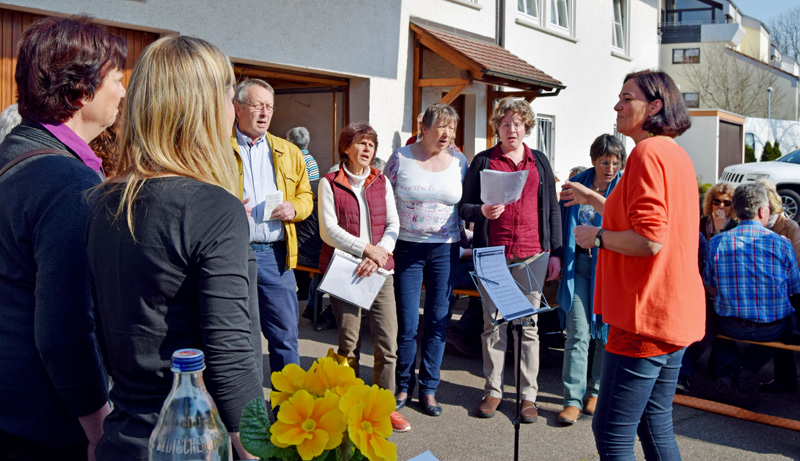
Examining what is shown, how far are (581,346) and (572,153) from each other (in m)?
11.4

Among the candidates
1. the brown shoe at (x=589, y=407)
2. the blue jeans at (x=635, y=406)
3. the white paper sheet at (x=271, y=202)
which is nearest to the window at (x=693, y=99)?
the brown shoe at (x=589, y=407)

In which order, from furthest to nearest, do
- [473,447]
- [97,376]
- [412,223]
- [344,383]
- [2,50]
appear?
1. [2,50]
2. [412,223]
3. [473,447]
4. [97,376]
5. [344,383]

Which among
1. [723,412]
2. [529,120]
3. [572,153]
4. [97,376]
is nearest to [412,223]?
[529,120]

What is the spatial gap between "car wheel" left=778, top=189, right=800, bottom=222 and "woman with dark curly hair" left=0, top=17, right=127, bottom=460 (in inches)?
656

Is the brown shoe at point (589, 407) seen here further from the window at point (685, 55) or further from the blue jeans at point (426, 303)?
the window at point (685, 55)

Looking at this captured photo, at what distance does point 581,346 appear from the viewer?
4609 mm

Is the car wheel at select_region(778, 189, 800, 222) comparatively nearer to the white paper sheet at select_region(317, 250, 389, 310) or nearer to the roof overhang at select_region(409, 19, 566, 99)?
the roof overhang at select_region(409, 19, 566, 99)

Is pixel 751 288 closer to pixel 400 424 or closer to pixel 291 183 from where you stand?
pixel 400 424

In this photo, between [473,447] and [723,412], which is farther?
[723,412]

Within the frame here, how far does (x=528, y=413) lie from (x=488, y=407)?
0.27 metres

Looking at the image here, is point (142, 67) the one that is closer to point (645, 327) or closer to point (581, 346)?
point (645, 327)

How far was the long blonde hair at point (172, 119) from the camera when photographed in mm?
1591

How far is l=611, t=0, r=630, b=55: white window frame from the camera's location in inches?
675

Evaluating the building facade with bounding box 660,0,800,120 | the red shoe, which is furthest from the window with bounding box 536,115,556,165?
the building facade with bounding box 660,0,800,120
